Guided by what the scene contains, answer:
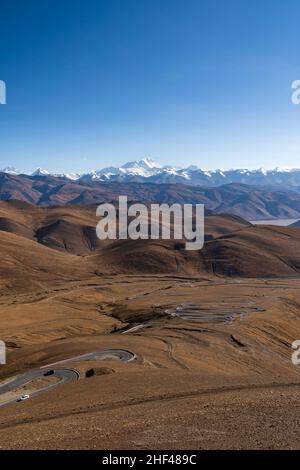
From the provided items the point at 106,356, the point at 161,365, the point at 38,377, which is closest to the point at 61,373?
the point at 38,377

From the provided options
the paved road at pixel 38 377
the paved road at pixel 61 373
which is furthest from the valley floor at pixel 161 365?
the paved road at pixel 61 373

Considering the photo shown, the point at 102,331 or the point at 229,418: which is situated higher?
the point at 229,418

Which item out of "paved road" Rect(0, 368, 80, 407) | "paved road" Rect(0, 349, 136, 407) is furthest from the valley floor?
"paved road" Rect(0, 349, 136, 407)

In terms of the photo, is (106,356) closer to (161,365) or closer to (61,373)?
(161,365)

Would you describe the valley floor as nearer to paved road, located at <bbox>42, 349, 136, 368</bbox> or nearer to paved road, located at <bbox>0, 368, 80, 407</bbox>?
paved road, located at <bbox>0, 368, 80, 407</bbox>

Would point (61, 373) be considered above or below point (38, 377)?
above

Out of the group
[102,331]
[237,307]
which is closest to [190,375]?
[102,331]

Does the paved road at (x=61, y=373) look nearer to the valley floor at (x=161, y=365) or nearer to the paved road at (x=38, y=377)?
the paved road at (x=38, y=377)

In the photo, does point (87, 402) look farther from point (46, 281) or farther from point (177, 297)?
point (46, 281)
